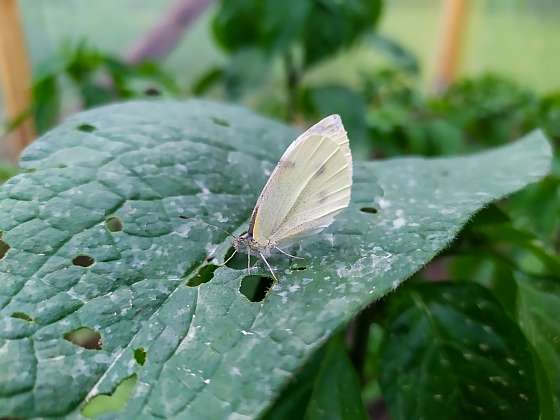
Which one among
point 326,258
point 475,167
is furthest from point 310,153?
point 475,167

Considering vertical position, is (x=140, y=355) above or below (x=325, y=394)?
above

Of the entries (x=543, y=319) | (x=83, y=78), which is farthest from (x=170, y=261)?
(x=83, y=78)

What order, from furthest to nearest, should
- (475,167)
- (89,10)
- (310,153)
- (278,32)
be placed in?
(89,10) < (278,32) < (475,167) < (310,153)

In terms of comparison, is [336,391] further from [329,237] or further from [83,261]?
[83,261]

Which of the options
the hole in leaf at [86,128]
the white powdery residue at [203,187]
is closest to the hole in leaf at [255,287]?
the white powdery residue at [203,187]

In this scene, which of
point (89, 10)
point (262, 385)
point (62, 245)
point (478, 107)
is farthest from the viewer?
point (89, 10)

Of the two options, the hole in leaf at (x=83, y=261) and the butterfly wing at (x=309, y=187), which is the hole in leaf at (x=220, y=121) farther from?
the hole in leaf at (x=83, y=261)

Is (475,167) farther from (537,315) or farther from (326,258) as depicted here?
(326,258)
